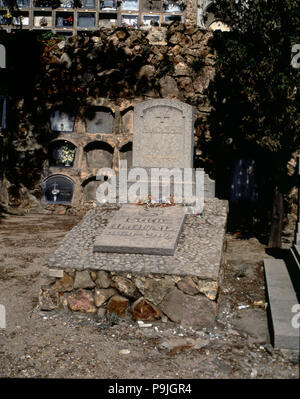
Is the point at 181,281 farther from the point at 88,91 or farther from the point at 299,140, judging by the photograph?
the point at 88,91

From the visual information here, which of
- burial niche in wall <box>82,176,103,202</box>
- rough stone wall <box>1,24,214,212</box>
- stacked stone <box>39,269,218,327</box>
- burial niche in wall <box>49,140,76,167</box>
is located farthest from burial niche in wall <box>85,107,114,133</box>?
stacked stone <box>39,269,218,327</box>

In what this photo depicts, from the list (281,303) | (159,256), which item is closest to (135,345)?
(159,256)

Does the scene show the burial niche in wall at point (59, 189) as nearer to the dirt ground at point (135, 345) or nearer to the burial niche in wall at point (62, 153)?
the burial niche in wall at point (62, 153)

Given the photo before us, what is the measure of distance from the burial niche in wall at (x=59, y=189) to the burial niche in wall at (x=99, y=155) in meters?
0.82

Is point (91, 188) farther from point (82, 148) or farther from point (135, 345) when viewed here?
point (135, 345)

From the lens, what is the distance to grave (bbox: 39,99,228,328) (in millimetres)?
4930

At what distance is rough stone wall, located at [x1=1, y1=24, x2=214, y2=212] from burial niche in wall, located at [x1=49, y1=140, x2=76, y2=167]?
185 mm

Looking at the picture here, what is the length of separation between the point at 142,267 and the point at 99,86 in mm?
7726

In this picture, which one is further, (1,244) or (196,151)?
(196,151)

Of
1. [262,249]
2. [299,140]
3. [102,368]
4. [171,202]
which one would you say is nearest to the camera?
[102,368]

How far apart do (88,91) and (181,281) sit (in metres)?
8.04

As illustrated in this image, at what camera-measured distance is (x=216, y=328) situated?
4828 millimetres

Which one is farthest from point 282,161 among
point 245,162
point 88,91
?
point 88,91

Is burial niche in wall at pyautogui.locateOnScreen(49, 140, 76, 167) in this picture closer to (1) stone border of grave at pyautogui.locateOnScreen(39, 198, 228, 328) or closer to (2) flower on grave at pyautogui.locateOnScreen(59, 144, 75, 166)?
(2) flower on grave at pyautogui.locateOnScreen(59, 144, 75, 166)
